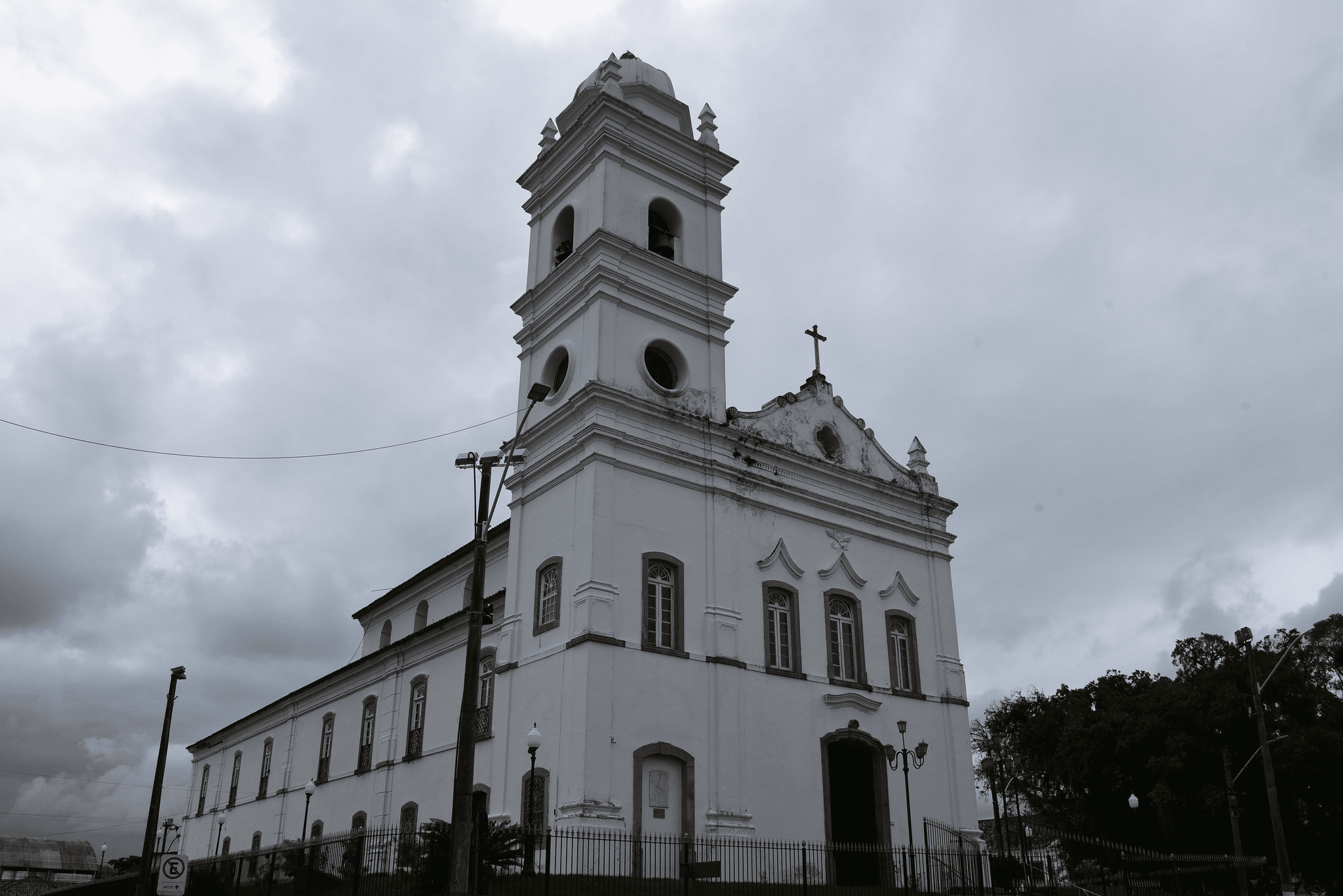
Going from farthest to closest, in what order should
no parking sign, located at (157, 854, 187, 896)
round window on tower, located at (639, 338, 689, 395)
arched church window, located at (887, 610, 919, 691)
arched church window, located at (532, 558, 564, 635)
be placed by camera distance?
1. arched church window, located at (887, 610, 919, 691)
2. round window on tower, located at (639, 338, 689, 395)
3. arched church window, located at (532, 558, 564, 635)
4. no parking sign, located at (157, 854, 187, 896)

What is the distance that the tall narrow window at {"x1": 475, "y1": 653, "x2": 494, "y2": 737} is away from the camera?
2552 cm

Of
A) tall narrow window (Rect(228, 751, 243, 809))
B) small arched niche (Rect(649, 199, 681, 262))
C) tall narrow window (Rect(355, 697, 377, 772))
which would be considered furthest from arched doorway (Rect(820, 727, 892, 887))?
tall narrow window (Rect(228, 751, 243, 809))

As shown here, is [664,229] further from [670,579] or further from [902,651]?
[902,651]

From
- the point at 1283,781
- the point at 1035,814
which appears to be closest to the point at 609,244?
the point at 1283,781

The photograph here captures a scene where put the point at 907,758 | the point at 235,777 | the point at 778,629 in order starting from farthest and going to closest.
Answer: the point at 235,777
the point at 907,758
the point at 778,629

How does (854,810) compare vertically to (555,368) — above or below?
below

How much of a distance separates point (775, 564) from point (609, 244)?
8.24 m

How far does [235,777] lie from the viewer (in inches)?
1720

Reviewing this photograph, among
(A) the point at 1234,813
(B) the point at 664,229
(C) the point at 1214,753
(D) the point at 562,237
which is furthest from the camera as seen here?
(C) the point at 1214,753

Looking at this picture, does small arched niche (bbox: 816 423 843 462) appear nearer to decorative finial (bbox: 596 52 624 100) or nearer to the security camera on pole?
decorative finial (bbox: 596 52 624 100)

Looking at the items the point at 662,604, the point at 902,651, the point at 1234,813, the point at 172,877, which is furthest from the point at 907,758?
the point at 172,877

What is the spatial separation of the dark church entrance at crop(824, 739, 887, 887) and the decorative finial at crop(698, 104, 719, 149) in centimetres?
1544

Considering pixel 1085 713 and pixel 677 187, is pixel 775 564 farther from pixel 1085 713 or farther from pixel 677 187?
pixel 1085 713

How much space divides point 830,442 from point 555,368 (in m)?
7.10
